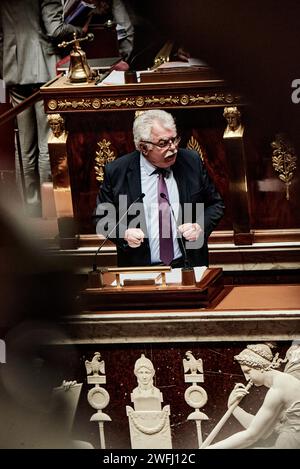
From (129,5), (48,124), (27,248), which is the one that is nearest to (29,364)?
(27,248)

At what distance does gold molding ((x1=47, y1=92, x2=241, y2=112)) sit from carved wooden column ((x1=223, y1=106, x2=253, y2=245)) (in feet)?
0.17

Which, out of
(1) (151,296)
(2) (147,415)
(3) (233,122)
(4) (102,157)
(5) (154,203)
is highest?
(3) (233,122)

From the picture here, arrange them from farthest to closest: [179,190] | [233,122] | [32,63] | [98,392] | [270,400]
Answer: [32,63], [233,122], [179,190], [98,392], [270,400]

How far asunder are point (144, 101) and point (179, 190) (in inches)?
14.7

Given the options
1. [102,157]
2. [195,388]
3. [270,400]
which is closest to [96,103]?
[102,157]

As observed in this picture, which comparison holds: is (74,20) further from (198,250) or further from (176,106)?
(198,250)

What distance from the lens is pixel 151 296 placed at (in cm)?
635

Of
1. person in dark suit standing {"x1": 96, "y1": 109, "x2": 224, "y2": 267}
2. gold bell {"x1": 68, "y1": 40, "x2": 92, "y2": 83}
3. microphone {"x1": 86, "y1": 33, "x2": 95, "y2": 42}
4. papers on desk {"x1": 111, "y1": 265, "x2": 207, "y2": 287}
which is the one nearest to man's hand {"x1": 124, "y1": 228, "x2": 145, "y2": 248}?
person in dark suit standing {"x1": 96, "y1": 109, "x2": 224, "y2": 267}

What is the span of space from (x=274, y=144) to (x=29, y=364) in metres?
1.22

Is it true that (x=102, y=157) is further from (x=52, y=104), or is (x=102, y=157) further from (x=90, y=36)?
(x=90, y=36)

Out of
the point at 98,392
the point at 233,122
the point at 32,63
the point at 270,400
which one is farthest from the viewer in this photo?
the point at 32,63

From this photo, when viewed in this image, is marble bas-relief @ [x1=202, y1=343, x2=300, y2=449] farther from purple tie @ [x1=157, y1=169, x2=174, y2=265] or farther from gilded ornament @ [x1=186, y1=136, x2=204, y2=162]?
gilded ornament @ [x1=186, y1=136, x2=204, y2=162]

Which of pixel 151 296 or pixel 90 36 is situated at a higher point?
pixel 90 36

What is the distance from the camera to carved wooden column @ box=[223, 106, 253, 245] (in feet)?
21.7
